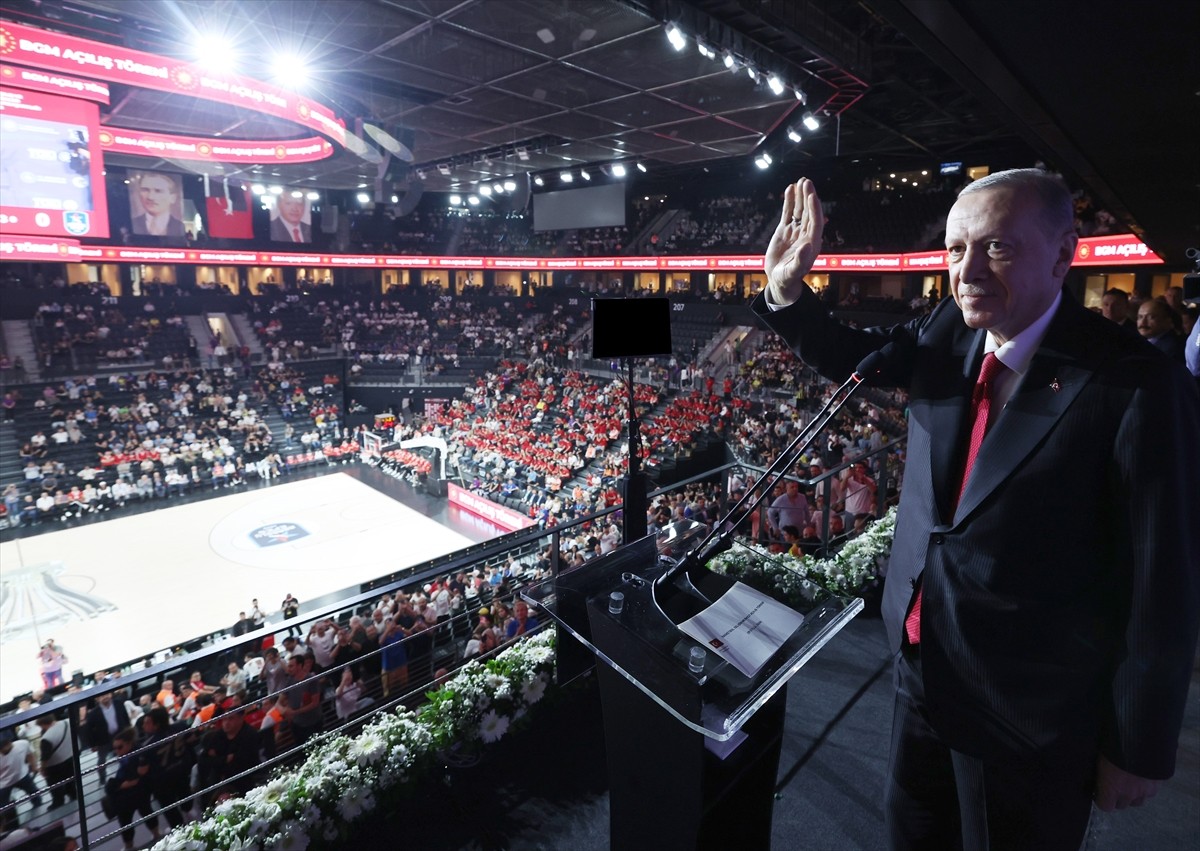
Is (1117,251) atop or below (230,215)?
below

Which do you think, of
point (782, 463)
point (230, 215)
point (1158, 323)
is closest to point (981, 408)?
point (782, 463)

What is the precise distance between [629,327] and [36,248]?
826 centimetres

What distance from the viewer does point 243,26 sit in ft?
22.4

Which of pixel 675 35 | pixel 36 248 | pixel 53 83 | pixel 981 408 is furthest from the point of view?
pixel 36 248

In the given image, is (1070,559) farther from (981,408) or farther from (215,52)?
(215,52)

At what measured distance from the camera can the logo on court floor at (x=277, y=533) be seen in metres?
12.6

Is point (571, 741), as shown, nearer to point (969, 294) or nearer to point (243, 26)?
point (969, 294)

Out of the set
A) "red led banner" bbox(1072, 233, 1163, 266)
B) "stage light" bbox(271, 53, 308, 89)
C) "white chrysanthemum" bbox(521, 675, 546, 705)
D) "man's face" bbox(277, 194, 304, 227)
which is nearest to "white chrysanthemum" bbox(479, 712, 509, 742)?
"white chrysanthemum" bbox(521, 675, 546, 705)

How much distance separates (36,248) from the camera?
7.37m

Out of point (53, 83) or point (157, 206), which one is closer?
point (53, 83)

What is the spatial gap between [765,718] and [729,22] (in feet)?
21.6

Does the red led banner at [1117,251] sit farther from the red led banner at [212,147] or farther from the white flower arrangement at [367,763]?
the red led banner at [212,147]

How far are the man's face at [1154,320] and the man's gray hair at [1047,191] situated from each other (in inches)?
115

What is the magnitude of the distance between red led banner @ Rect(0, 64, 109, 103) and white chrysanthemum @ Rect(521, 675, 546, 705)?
744 centimetres
